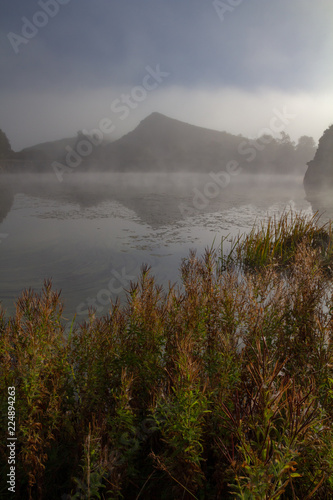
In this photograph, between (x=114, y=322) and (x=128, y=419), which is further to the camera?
(x=114, y=322)

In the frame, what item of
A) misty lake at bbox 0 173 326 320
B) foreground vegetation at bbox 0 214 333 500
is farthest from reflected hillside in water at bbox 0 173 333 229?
foreground vegetation at bbox 0 214 333 500

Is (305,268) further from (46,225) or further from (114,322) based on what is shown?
(46,225)

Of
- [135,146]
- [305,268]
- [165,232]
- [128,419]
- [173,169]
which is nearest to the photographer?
[128,419]

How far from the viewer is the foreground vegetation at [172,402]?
5.45 feet

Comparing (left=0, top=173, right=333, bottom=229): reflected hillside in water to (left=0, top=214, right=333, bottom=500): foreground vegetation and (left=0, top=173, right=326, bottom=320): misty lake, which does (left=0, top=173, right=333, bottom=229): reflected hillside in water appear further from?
(left=0, top=214, right=333, bottom=500): foreground vegetation

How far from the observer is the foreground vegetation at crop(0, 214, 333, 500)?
65.4 inches

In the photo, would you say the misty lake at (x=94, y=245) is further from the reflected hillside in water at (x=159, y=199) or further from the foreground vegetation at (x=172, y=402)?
the foreground vegetation at (x=172, y=402)

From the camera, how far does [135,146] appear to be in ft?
561

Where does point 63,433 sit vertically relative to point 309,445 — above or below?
below

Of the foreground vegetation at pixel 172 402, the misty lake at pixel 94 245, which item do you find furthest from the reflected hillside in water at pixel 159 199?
the foreground vegetation at pixel 172 402

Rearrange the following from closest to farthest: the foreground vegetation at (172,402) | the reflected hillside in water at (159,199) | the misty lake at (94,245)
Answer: the foreground vegetation at (172,402), the misty lake at (94,245), the reflected hillside in water at (159,199)

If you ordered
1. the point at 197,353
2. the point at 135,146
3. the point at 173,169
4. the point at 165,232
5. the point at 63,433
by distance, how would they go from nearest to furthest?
the point at 63,433, the point at 197,353, the point at 165,232, the point at 173,169, the point at 135,146

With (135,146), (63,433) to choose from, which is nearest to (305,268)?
(63,433)

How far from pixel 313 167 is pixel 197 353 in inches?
3153
